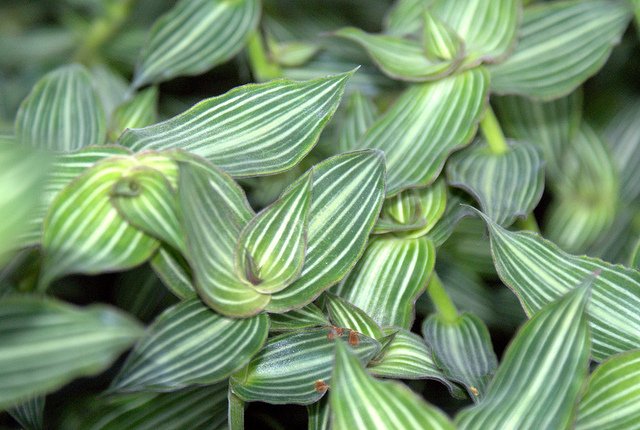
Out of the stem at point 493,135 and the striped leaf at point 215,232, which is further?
the stem at point 493,135

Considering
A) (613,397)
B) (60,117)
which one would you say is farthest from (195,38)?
(613,397)

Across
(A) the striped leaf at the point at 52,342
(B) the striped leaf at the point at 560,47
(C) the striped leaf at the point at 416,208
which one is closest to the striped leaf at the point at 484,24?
(B) the striped leaf at the point at 560,47

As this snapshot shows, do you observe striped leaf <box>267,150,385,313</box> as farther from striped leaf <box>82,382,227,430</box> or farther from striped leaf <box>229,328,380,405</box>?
striped leaf <box>82,382,227,430</box>

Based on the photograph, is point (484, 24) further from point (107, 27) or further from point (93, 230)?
point (107, 27)

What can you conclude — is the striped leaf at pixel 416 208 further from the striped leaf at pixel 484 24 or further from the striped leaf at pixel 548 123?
the striped leaf at pixel 548 123

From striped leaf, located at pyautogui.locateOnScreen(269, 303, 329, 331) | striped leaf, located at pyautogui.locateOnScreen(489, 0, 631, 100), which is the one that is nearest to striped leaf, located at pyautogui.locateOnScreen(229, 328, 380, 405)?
striped leaf, located at pyautogui.locateOnScreen(269, 303, 329, 331)

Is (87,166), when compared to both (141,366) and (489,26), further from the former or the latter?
(489,26)
